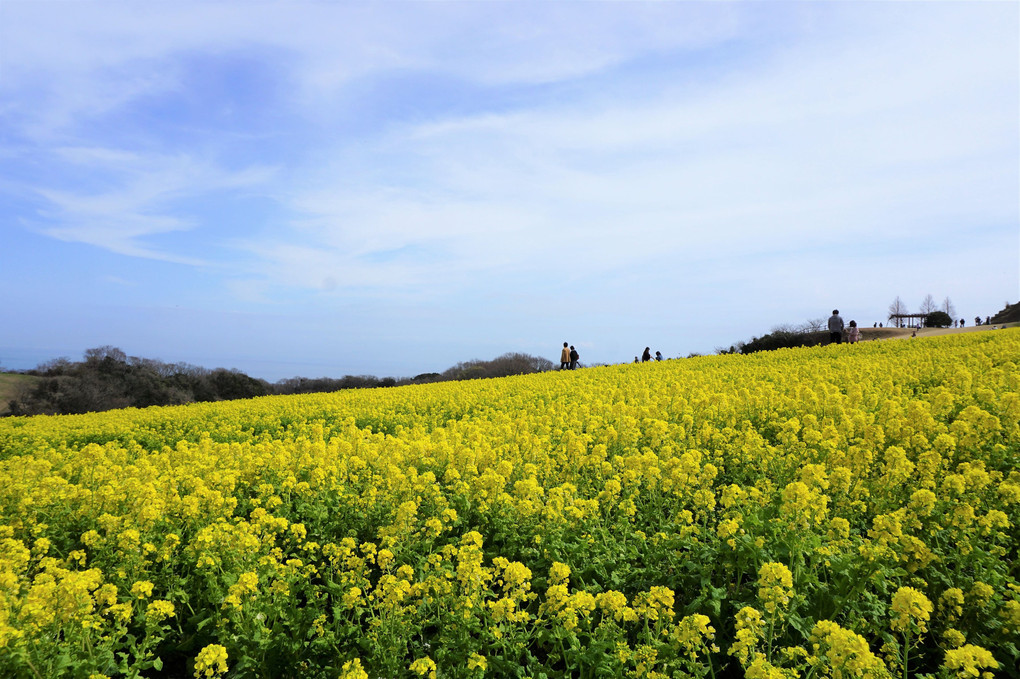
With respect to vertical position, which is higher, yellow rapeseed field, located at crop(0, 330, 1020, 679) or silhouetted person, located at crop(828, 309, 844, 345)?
silhouetted person, located at crop(828, 309, 844, 345)

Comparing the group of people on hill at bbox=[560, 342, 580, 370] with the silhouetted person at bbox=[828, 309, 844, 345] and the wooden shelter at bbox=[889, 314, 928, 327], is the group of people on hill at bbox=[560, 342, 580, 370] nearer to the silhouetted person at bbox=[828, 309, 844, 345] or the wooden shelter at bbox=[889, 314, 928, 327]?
the silhouetted person at bbox=[828, 309, 844, 345]

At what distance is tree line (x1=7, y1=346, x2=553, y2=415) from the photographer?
3073cm

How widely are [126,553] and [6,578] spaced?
79 centimetres

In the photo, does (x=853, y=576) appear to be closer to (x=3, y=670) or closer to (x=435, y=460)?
(x=435, y=460)

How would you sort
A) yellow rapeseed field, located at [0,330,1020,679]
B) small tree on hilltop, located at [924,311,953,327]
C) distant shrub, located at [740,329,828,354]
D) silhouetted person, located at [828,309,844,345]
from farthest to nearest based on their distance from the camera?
small tree on hilltop, located at [924,311,953,327]
distant shrub, located at [740,329,828,354]
silhouetted person, located at [828,309,844,345]
yellow rapeseed field, located at [0,330,1020,679]

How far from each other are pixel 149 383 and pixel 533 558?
36438 mm

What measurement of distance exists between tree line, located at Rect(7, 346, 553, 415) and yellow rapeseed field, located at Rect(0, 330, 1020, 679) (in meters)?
26.0

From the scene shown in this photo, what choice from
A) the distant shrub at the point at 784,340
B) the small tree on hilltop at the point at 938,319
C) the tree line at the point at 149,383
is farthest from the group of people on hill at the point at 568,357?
the small tree on hilltop at the point at 938,319

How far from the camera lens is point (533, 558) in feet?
16.6

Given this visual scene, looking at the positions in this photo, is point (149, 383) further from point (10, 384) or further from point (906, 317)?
point (906, 317)

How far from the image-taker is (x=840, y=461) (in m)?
6.58

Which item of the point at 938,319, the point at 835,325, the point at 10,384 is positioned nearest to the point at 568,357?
the point at 835,325

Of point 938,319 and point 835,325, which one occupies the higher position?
point 938,319

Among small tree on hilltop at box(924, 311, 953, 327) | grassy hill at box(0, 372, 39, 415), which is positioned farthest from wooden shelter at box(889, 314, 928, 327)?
grassy hill at box(0, 372, 39, 415)
